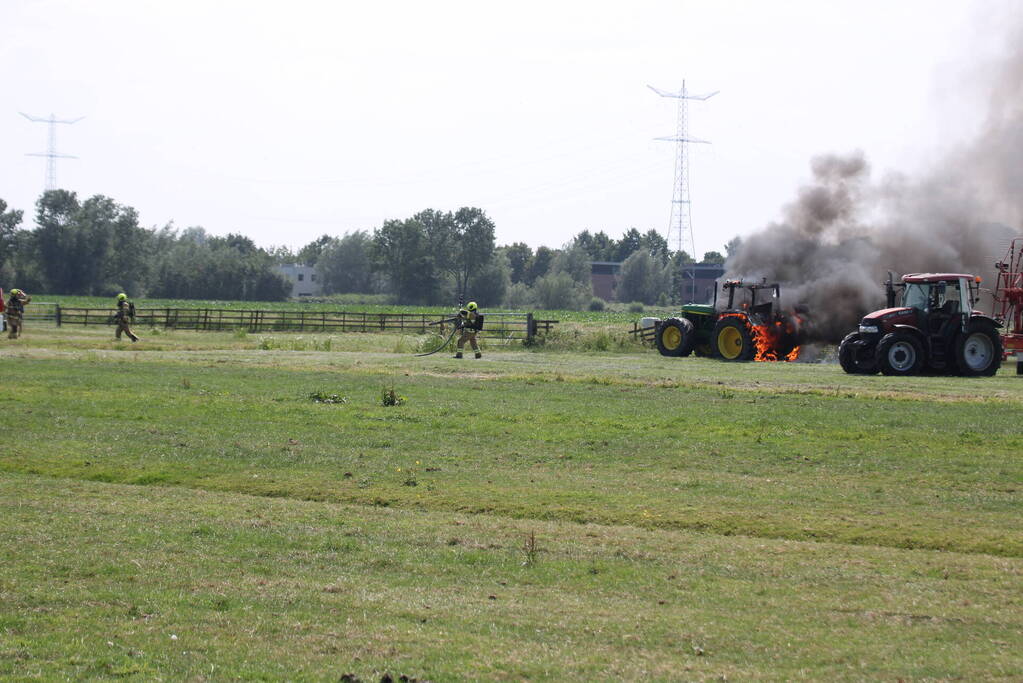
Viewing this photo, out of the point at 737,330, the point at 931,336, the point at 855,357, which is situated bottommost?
the point at 855,357

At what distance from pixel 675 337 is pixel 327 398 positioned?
20.1 m

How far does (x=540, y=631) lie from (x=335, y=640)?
1.31 meters

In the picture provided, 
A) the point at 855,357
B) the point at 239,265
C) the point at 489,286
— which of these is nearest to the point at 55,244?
the point at 239,265

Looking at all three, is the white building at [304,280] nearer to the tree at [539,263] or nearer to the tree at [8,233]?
the tree at [539,263]

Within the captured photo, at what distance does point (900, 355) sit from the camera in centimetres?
3012

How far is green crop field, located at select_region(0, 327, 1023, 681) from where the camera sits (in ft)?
23.0

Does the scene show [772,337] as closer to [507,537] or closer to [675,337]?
[675,337]

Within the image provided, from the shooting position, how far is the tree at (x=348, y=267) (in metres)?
166

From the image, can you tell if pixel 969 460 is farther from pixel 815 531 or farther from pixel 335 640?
pixel 335 640

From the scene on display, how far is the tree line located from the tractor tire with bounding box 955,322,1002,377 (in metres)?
94.8

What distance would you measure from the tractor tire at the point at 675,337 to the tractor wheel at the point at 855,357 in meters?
8.49

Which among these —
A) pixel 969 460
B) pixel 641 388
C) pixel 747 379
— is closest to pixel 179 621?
pixel 969 460

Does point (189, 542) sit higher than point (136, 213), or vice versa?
point (136, 213)

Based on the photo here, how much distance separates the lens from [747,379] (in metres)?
27.9
